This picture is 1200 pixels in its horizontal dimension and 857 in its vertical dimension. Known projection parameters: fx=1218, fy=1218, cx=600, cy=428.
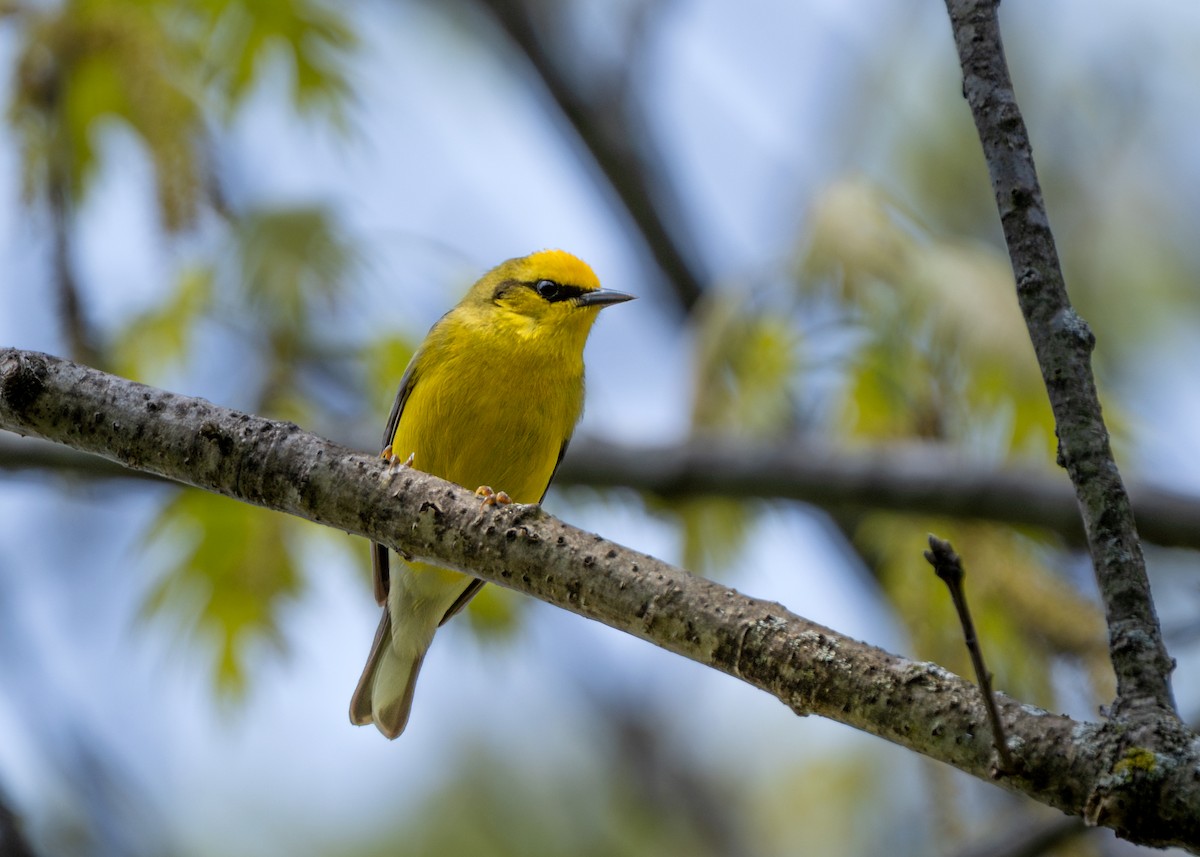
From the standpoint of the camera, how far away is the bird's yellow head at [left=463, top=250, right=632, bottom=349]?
5.81 metres

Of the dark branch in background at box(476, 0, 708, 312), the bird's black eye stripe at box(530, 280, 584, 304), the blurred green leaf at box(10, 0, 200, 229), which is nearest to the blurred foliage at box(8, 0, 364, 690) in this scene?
the blurred green leaf at box(10, 0, 200, 229)

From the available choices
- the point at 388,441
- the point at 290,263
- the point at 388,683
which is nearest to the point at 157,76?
the point at 290,263

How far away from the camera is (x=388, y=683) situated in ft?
18.4

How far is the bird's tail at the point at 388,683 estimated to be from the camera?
555 cm

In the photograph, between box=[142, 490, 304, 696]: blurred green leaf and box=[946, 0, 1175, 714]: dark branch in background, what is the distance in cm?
362

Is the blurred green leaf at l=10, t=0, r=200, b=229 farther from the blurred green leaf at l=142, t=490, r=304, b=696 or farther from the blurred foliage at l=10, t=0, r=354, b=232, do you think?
the blurred green leaf at l=142, t=490, r=304, b=696

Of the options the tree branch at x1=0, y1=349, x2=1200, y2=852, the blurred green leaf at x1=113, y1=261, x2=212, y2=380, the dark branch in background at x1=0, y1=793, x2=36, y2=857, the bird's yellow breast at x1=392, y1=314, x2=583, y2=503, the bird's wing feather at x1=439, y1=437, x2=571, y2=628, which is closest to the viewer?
the tree branch at x1=0, y1=349, x2=1200, y2=852

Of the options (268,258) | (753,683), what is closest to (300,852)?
(268,258)

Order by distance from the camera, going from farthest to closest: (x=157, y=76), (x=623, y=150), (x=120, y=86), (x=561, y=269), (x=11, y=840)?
(x=623, y=150), (x=561, y=269), (x=120, y=86), (x=157, y=76), (x=11, y=840)

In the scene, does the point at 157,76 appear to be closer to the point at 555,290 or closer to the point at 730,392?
the point at 555,290

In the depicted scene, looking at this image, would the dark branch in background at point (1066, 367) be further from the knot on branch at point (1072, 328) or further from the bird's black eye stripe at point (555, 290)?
the bird's black eye stripe at point (555, 290)

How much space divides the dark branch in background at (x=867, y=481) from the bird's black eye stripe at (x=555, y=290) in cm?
73

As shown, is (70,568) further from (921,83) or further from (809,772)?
(921,83)

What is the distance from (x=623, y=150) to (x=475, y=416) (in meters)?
4.11
